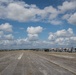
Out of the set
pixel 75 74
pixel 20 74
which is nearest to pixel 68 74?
pixel 75 74

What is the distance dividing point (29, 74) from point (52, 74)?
2.11m

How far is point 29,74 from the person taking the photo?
17.8m

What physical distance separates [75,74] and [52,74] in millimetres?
2085

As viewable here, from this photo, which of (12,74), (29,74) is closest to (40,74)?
(29,74)

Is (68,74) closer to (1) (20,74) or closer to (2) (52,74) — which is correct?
(2) (52,74)

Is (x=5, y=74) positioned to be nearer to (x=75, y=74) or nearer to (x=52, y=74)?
(x=52, y=74)

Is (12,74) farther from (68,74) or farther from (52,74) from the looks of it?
(68,74)

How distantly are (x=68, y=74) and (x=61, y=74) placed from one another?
0.65 metres

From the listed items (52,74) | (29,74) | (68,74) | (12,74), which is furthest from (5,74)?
(68,74)

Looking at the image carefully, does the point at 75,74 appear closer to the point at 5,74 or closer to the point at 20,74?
the point at 20,74

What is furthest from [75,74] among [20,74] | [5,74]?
[5,74]

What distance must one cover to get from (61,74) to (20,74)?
3735 mm

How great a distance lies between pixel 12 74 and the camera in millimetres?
17938

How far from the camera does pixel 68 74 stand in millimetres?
18266
